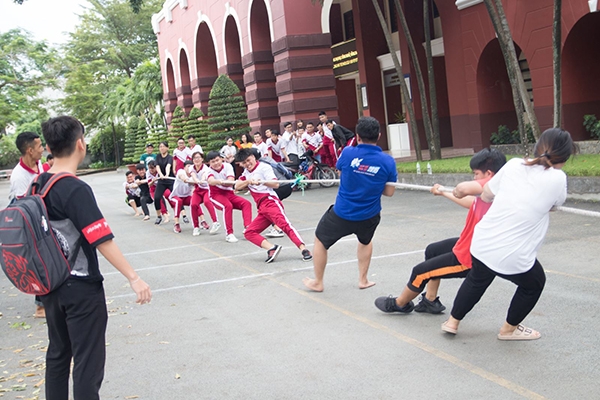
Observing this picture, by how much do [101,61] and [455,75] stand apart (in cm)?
4157

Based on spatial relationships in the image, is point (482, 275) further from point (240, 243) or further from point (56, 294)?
point (240, 243)

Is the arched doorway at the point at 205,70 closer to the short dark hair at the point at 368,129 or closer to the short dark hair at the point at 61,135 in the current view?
the short dark hair at the point at 368,129

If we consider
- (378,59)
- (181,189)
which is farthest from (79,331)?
(378,59)

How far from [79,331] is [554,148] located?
3.35m

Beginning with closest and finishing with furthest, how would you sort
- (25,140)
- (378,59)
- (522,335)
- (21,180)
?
(522,335)
(25,140)
(21,180)
(378,59)

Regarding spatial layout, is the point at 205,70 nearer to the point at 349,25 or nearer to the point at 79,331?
the point at 349,25

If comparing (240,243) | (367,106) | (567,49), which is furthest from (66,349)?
(367,106)

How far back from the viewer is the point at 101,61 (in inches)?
2351

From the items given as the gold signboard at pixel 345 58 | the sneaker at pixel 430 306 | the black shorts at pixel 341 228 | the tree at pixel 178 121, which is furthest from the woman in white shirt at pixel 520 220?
the tree at pixel 178 121

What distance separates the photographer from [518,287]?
566 cm

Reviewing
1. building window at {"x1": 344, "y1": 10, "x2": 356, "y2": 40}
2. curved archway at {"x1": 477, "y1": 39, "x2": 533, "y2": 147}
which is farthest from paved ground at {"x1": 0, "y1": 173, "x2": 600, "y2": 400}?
building window at {"x1": 344, "y1": 10, "x2": 356, "y2": 40}

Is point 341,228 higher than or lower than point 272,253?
higher

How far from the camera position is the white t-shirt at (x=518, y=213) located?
5285mm

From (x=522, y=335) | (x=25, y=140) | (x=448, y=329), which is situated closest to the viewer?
(x=522, y=335)
